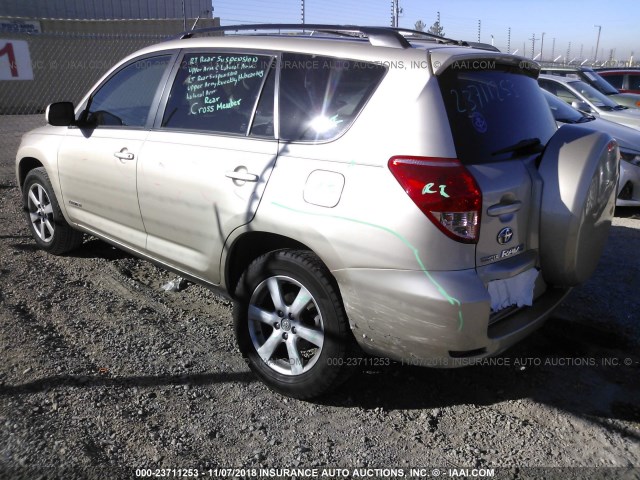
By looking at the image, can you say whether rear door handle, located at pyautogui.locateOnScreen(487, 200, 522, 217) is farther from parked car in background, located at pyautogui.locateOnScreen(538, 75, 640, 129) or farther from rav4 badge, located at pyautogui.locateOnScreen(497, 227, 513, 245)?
parked car in background, located at pyautogui.locateOnScreen(538, 75, 640, 129)

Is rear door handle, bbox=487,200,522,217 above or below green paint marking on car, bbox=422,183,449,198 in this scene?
below

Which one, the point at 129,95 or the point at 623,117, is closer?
the point at 129,95

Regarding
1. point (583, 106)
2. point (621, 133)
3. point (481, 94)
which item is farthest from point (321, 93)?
point (583, 106)

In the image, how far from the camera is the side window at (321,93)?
2.79m

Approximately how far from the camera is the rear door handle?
258 cm

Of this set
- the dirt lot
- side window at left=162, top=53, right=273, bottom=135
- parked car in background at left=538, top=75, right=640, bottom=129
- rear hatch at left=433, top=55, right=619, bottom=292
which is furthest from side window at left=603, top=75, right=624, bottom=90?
side window at left=162, top=53, right=273, bottom=135

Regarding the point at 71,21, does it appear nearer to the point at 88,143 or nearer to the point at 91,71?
the point at 91,71

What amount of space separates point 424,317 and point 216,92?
191 centimetres

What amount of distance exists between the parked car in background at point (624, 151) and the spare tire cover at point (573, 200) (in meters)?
3.88

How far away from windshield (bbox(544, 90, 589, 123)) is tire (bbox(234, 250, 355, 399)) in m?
5.12

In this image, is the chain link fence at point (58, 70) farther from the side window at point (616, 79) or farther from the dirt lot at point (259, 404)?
the dirt lot at point (259, 404)

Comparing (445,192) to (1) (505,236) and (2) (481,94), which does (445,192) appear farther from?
(2) (481,94)

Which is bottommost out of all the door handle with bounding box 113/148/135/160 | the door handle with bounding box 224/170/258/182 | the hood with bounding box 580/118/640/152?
the hood with bounding box 580/118/640/152

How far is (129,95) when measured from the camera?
427cm
